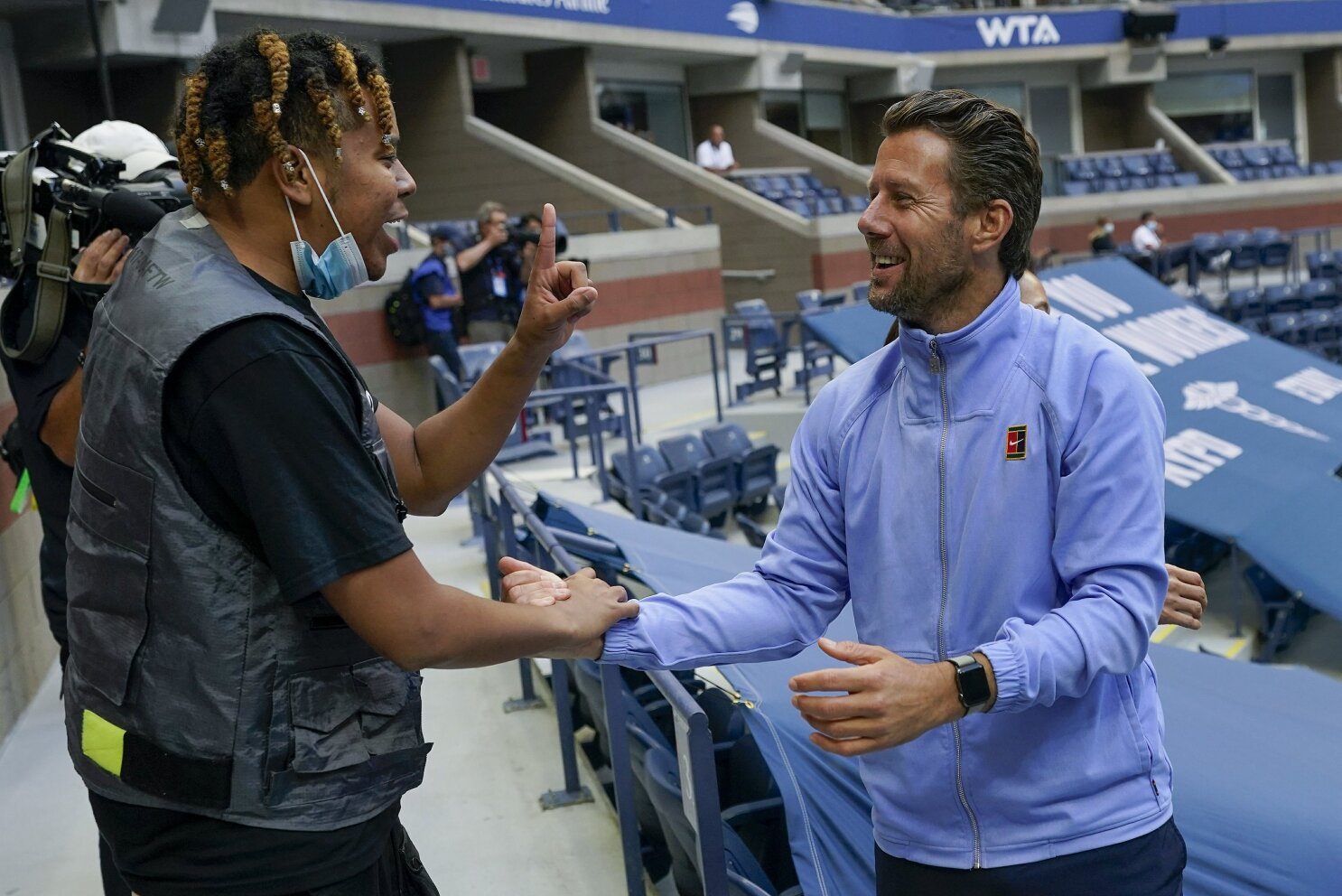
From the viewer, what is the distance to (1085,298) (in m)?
9.87

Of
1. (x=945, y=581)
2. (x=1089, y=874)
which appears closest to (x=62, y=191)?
(x=945, y=581)

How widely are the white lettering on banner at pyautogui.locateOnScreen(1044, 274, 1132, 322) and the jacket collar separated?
25.3 ft

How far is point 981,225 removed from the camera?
1.95 m

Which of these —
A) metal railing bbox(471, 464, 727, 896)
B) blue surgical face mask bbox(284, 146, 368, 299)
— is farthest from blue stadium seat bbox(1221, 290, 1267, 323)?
blue surgical face mask bbox(284, 146, 368, 299)

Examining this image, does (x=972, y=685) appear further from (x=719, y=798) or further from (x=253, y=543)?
(x=719, y=798)

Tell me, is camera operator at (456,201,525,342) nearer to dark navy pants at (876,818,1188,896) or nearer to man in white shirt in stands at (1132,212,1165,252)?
dark navy pants at (876,818,1188,896)

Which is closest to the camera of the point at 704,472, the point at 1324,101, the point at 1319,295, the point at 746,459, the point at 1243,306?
the point at 704,472

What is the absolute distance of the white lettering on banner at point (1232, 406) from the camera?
29.7ft

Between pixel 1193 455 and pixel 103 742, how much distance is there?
25.6 ft

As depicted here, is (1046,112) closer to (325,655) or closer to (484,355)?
(484,355)

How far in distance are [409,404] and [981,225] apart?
10.8 m

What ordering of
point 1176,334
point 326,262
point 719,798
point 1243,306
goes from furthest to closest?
point 1243,306, point 1176,334, point 719,798, point 326,262

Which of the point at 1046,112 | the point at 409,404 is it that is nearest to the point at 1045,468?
the point at 409,404

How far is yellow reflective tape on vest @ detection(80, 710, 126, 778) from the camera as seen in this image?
1643mm
